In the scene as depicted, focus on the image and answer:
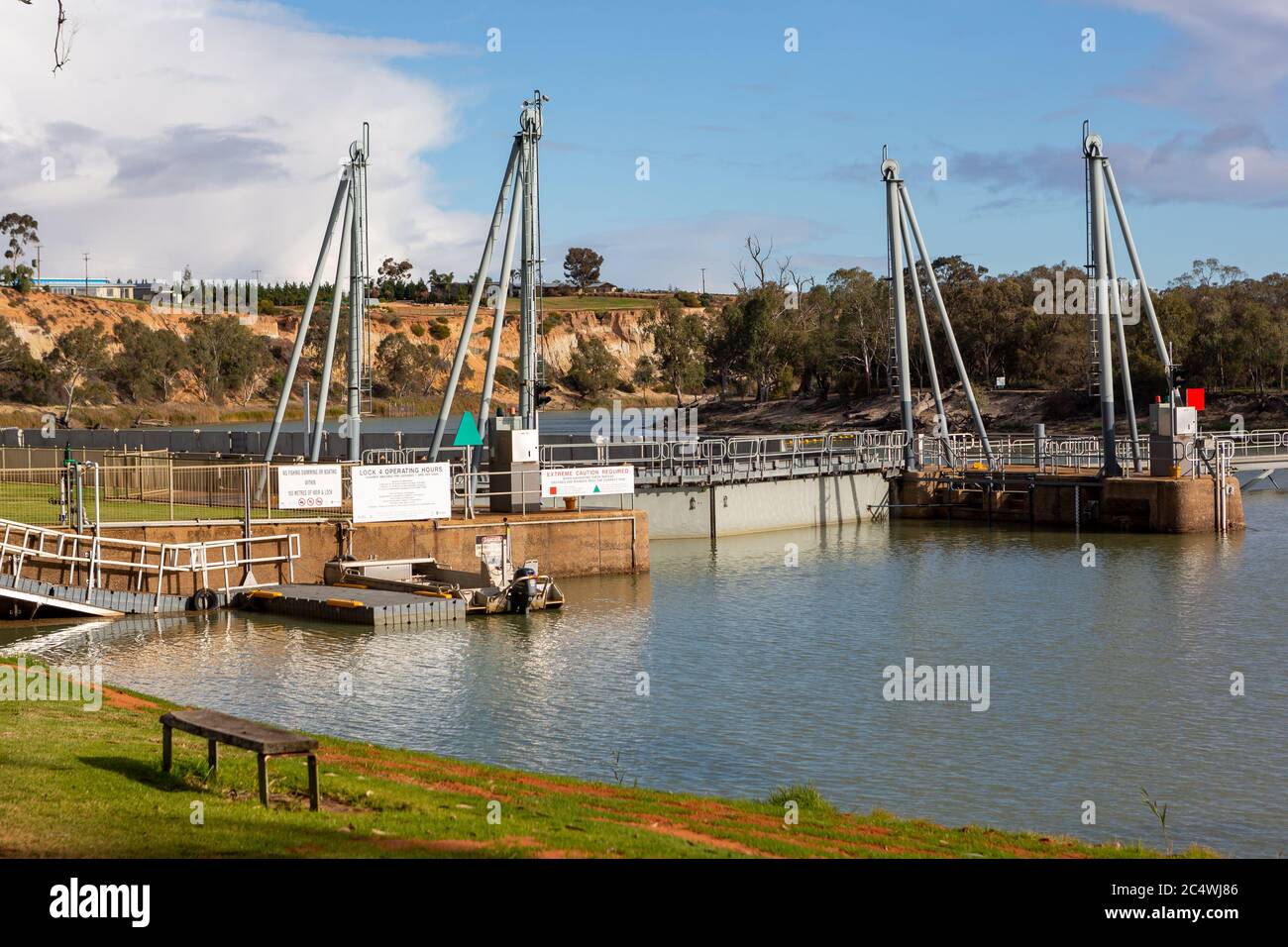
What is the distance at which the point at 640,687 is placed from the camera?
83.0 ft

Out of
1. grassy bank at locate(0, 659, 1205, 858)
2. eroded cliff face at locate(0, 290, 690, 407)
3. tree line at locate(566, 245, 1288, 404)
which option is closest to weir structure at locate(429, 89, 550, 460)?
grassy bank at locate(0, 659, 1205, 858)

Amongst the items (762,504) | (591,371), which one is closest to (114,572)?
(762,504)

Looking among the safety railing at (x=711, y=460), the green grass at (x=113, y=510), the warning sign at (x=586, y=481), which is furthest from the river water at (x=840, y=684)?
the safety railing at (x=711, y=460)

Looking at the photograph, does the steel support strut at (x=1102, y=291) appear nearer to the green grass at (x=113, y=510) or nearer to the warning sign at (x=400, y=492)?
the warning sign at (x=400, y=492)

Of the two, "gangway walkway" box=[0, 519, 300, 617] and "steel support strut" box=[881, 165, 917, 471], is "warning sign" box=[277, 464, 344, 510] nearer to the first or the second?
"gangway walkway" box=[0, 519, 300, 617]

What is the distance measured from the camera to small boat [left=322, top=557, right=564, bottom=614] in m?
33.6

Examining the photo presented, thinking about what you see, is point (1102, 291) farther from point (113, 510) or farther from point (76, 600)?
point (76, 600)

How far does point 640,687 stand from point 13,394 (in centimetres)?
12442

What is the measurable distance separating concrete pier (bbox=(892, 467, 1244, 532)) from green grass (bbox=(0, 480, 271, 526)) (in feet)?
97.0
